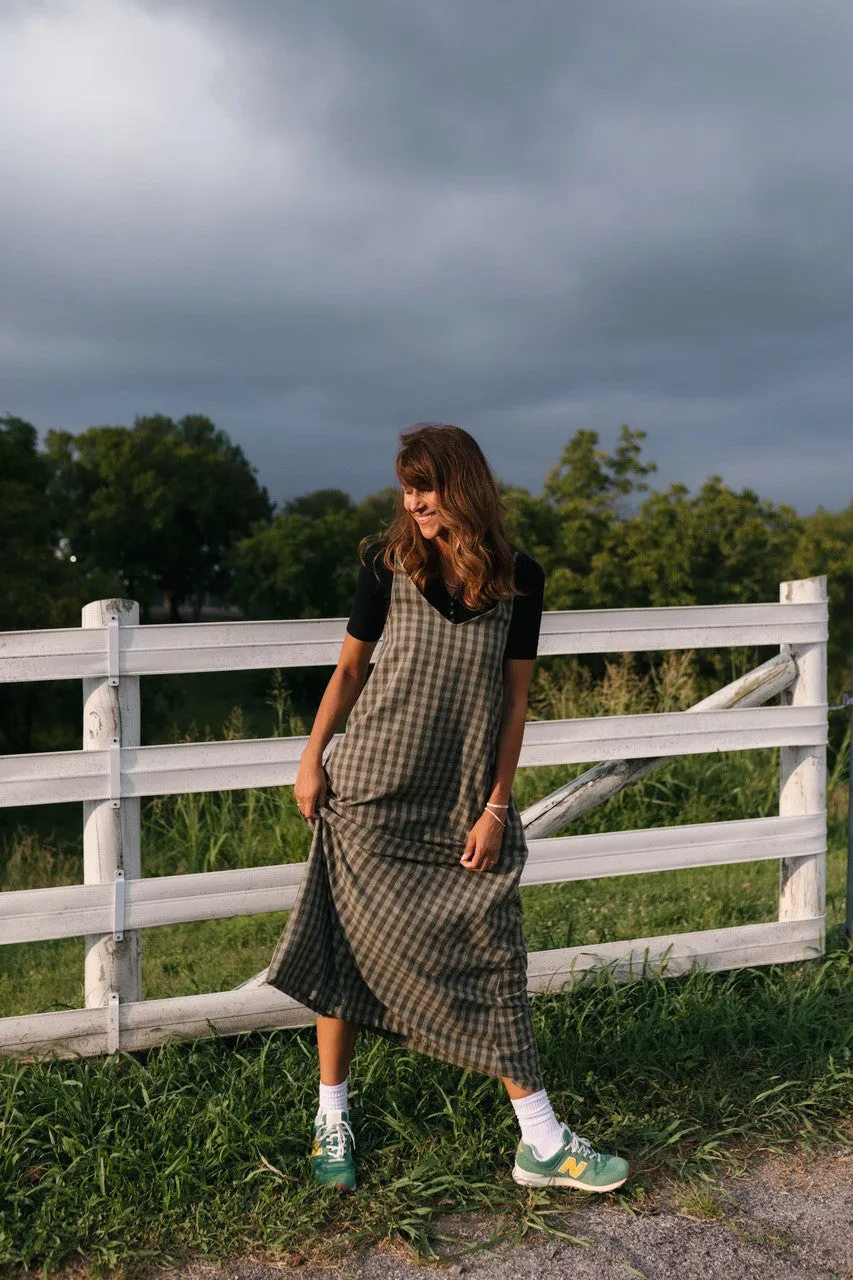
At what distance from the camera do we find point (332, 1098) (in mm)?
3041

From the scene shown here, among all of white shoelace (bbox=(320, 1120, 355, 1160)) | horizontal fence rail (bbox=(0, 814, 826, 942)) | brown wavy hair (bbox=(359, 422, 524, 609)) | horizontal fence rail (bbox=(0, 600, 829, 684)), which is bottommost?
white shoelace (bbox=(320, 1120, 355, 1160))

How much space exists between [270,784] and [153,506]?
100ft

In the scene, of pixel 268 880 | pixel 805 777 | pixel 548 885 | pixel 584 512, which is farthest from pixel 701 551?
pixel 268 880

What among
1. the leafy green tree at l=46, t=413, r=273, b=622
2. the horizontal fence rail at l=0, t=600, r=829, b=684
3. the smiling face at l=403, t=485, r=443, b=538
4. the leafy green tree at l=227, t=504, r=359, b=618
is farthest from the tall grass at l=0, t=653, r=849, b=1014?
the leafy green tree at l=46, t=413, r=273, b=622

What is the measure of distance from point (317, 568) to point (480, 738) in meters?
28.6

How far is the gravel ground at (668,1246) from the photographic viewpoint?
8.67 feet

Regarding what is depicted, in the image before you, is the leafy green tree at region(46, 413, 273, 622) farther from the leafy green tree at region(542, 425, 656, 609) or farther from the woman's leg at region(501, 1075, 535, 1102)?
the woman's leg at region(501, 1075, 535, 1102)

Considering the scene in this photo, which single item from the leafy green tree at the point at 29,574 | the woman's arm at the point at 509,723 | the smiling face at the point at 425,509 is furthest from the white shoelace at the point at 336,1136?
the leafy green tree at the point at 29,574

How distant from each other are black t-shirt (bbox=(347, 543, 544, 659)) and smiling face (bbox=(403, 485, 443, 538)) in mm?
127

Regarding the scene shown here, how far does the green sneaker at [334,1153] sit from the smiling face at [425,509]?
1492mm

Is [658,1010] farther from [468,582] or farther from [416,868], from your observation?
[468,582]

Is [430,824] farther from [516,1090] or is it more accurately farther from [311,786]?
[516,1090]

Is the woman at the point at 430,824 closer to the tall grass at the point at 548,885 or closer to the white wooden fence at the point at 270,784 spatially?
the white wooden fence at the point at 270,784

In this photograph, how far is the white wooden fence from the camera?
334 centimetres
